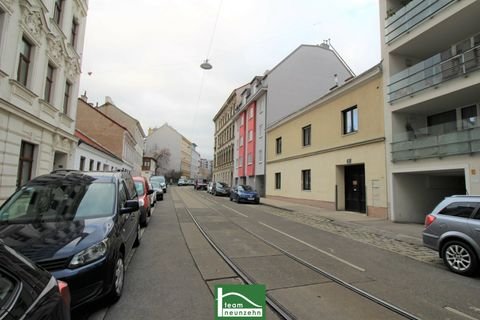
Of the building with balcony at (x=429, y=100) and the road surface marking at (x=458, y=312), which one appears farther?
the building with balcony at (x=429, y=100)

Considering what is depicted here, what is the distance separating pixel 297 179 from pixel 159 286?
19.7m

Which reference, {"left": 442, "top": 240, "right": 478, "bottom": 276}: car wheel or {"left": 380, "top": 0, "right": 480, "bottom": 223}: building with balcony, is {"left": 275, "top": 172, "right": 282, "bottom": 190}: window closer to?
{"left": 380, "top": 0, "right": 480, "bottom": 223}: building with balcony

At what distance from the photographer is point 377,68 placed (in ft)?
49.1

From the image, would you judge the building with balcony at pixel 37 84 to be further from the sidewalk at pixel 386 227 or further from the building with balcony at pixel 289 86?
the building with balcony at pixel 289 86

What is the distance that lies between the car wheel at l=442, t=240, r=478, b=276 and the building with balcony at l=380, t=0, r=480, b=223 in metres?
5.69

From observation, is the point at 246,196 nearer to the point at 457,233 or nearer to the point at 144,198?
the point at 144,198

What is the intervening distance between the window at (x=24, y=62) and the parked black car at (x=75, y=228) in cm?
767

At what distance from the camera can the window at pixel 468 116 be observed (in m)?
11.2

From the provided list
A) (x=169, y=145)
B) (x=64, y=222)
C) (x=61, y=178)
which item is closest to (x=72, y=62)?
(x=61, y=178)

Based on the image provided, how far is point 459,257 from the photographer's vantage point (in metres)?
5.96

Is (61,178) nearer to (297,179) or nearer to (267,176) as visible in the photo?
(297,179)

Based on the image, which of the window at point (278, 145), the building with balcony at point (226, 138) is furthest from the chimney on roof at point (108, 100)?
the window at point (278, 145)

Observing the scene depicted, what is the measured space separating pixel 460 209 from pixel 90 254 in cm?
733

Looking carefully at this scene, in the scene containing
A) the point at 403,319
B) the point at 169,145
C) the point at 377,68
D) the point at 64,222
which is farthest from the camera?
the point at 169,145
